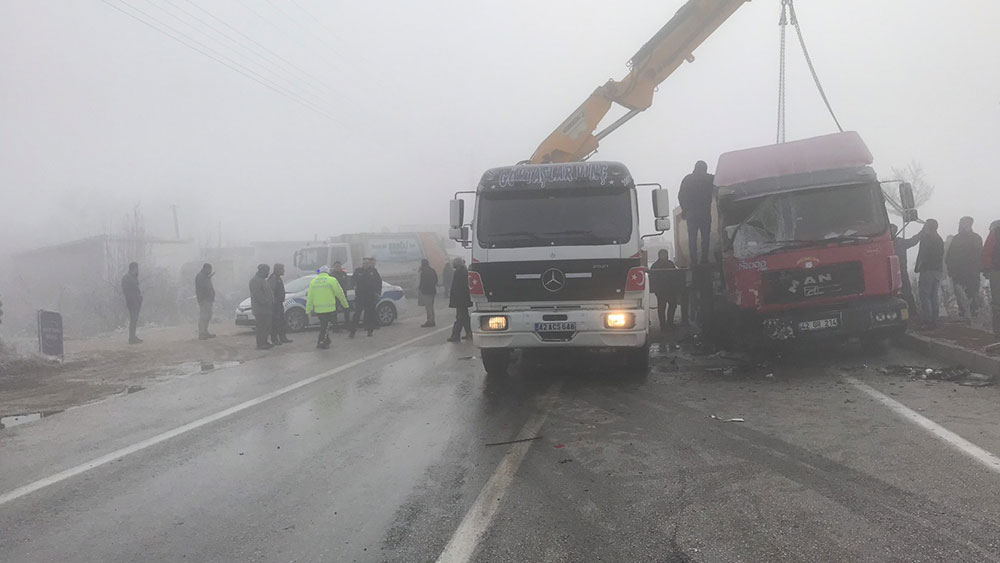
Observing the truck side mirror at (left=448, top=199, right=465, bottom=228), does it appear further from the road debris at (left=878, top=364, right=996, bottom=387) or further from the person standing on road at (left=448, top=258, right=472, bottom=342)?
the road debris at (left=878, top=364, right=996, bottom=387)

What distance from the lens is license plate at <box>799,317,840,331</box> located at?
350 inches

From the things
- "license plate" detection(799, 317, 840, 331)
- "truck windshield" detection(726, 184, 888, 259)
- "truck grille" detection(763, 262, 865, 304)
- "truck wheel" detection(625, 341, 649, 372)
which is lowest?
"truck wheel" detection(625, 341, 649, 372)

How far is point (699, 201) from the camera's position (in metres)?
11.2

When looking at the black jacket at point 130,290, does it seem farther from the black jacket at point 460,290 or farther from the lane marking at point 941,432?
the lane marking at point 941,432

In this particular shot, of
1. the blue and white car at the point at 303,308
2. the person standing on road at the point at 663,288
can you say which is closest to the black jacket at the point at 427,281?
the blue and white car at the point at 303,308

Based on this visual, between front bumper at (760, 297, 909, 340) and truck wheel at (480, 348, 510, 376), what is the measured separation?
3.69m

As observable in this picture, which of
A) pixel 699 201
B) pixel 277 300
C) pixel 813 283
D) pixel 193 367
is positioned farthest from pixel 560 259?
pixel 277 300

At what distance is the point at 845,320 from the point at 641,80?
658 centimetres

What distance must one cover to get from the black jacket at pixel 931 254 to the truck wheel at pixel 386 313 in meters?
12.2

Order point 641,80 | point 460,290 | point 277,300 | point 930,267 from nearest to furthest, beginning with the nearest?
point 930,267
point 641,80
point 460,290
point 277,300

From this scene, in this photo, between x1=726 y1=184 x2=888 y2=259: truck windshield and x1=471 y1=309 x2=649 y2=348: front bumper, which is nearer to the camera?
x1=471 y1=309 x2=649 y2=348: front bumper

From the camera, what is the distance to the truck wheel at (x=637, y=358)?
333 inches

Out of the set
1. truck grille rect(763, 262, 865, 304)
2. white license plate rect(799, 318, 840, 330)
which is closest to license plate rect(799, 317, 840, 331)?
white license plate rect(799, 318, 840, 330)

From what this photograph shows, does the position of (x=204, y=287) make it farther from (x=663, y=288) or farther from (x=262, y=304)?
(x=663, y=288)
